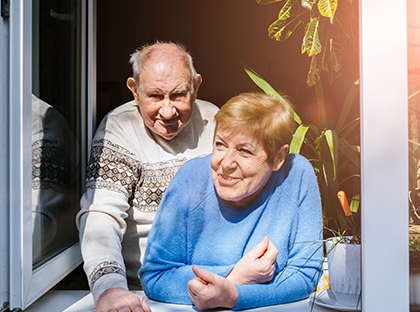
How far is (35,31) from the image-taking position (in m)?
2.50

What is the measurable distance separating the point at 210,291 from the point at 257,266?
0.75 ft

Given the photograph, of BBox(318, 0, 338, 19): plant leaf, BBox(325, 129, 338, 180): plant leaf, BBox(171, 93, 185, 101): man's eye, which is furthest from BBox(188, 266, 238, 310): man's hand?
BBox(318, 0, 338, 19): plant leaf

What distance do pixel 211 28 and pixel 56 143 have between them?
86 cm

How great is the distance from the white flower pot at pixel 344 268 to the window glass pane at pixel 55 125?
120 centimetres

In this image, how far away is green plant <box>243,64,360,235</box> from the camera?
2.48 metres

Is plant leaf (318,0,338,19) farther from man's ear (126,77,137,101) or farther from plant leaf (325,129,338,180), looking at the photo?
man's ear (126,77,137,101)

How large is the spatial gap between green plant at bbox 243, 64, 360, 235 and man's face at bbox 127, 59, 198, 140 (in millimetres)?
292

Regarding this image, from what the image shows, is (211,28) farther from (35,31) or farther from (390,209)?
(390,209)

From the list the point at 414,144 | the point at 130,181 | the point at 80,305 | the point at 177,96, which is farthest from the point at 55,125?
the point at 414,144

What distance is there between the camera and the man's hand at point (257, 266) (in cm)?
247

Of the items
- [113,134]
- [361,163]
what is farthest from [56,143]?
[361,163]

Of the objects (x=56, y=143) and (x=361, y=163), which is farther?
(x=56, y=143)
